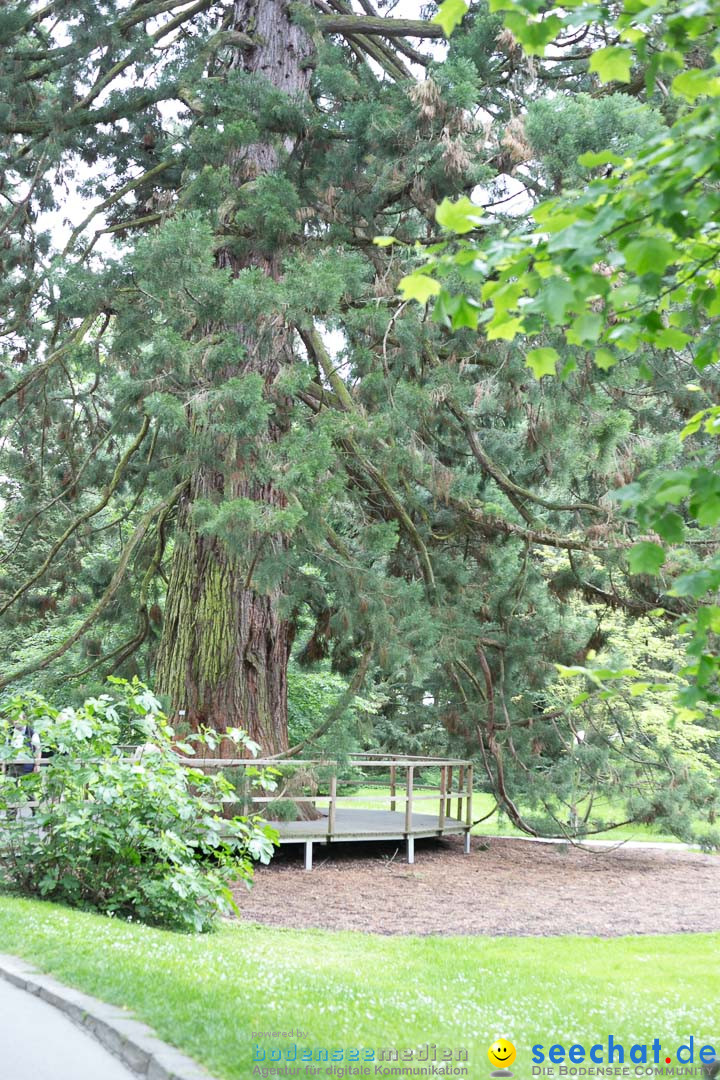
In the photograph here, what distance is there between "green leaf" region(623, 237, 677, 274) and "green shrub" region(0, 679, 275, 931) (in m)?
5.60

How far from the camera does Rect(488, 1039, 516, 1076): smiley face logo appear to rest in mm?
3922

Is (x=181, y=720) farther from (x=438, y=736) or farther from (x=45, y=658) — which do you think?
(x=438, y=736)

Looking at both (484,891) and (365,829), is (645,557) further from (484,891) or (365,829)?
(365,829)

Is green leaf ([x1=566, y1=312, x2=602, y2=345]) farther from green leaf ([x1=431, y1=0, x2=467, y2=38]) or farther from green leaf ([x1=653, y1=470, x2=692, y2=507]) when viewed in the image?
green leaf ([x1=431, y1=0, x2=467, y2=38])

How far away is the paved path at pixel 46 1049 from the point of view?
3.90 metres

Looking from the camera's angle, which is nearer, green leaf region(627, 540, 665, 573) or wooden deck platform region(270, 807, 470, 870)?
green leaf region(627, 540, 665, 573)

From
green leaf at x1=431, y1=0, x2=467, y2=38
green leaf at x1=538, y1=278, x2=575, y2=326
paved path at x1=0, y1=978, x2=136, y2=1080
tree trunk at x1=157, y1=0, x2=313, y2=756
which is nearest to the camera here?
green leaf at x1=538, y1=278, x2=575, y2=326

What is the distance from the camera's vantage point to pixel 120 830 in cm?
725

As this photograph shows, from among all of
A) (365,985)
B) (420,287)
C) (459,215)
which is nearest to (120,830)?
(365,985)

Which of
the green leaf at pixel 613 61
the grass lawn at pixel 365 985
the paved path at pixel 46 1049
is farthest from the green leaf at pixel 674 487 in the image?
the paved path at pixel 46 1049

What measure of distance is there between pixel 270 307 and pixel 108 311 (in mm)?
2450

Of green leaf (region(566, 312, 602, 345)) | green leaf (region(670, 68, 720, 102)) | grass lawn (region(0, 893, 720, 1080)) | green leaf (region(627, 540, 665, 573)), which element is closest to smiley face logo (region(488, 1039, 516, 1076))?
grass lawn (region(0, 893, 720, 1080))

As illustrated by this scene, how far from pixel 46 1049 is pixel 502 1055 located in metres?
1.86

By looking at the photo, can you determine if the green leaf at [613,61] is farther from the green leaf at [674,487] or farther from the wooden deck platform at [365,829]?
the wooden deck platform at [365,829]
